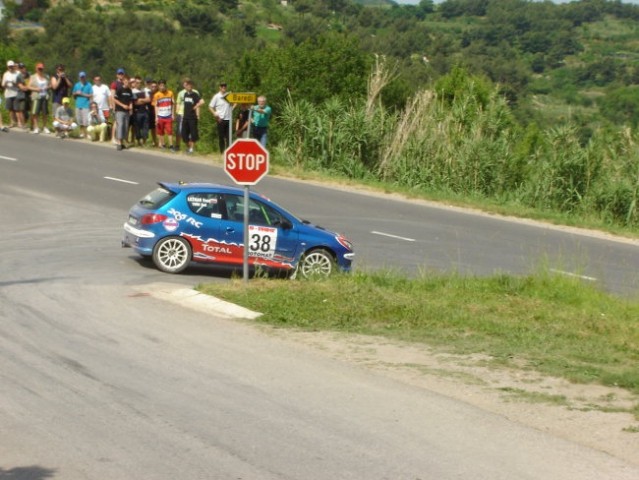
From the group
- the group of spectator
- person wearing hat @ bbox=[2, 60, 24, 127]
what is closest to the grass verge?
the group of spectator

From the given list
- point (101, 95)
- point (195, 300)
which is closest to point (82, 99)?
point (101, 95)

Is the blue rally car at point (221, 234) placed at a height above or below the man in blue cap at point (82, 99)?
below

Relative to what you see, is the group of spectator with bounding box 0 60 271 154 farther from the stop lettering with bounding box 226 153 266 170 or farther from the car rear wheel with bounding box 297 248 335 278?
the stop lettering with bounding box 226 153 266 170

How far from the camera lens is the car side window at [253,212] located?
18.4m

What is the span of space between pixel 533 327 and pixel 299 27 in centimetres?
9577

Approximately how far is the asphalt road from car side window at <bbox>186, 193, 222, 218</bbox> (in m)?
1.13

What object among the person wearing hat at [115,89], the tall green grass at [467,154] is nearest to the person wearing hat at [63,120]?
the person wearing hat at [115,89]

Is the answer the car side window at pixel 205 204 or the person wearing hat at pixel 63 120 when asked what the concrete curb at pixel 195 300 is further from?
the person wearing hat at pixel 63 120

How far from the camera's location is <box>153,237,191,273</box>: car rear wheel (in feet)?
59.3

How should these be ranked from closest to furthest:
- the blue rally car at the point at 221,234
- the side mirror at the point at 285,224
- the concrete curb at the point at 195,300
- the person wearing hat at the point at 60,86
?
the concrete curb at the point at 195,300 → the blue rally car at the point at 221,234 → the side mirror at the point at 285,224 → the person wearing hat at the point at 60,86

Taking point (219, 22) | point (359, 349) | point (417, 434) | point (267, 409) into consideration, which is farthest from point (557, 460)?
point (219, 22)

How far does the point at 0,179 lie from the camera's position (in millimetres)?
25781

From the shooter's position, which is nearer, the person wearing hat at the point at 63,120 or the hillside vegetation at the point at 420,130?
the hillside vegetation at the point at 420,130

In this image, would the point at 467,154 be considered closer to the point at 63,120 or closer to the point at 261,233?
the point at 63,120
